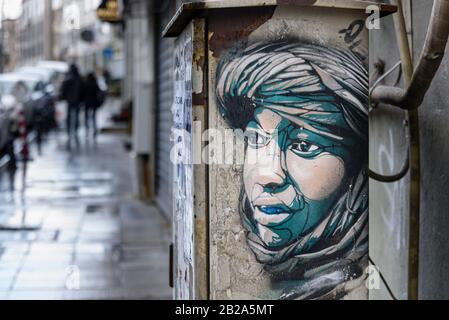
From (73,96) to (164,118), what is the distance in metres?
11.1

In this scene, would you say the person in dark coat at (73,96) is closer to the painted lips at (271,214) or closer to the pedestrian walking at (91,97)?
the pedestrian walking at (91,97)

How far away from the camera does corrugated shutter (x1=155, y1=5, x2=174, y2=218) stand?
12.0m

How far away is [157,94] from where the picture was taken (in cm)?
1409

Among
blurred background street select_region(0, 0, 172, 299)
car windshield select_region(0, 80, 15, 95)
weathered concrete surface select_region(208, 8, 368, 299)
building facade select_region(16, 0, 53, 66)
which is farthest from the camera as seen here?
building facade select_region(16, 0, 53, 66)

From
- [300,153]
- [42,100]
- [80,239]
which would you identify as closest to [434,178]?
[300,153]

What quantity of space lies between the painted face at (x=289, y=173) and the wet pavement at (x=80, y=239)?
3.57m

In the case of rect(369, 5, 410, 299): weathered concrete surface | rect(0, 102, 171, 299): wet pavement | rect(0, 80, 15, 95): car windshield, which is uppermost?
rect(0, 80, 15, 95): car windshield

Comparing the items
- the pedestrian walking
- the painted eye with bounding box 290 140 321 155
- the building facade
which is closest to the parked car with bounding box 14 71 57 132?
the pedestrian walking

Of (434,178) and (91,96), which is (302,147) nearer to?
(434,178)

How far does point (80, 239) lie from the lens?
1012cm

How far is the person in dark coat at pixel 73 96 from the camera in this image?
2364 cm

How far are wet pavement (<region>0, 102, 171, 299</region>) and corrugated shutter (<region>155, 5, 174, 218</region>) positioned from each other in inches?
14.3

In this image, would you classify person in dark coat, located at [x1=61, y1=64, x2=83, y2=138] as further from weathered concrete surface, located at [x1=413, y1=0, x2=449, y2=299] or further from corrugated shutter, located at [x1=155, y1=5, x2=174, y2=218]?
weathered concrete surface, located at [x1=413, y1=0, x2=449, y2=299]
